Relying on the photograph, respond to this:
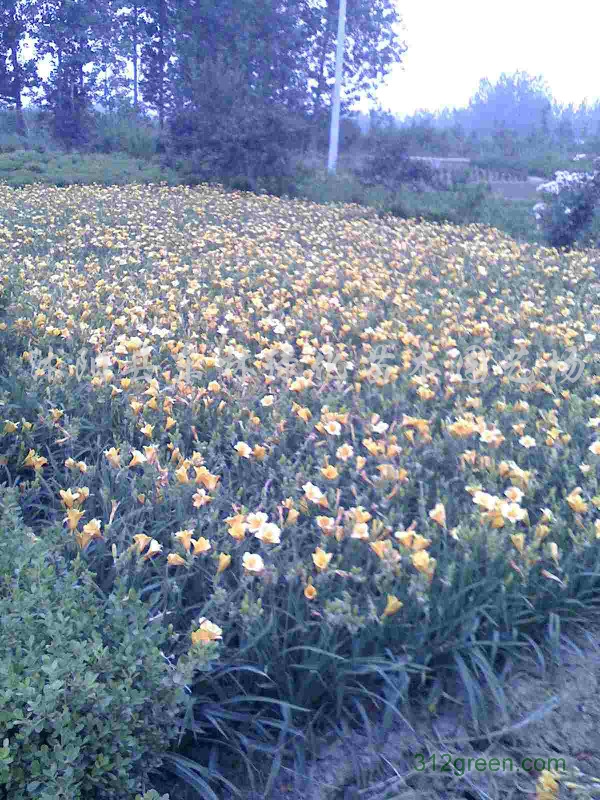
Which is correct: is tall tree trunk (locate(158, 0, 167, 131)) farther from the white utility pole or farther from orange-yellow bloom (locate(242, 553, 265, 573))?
orange-yellow bloom (locate(242, 553, 265, 573))

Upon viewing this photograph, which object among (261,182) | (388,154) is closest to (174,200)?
(261,182)

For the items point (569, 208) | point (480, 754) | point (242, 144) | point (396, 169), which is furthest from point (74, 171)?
point (480, 754)

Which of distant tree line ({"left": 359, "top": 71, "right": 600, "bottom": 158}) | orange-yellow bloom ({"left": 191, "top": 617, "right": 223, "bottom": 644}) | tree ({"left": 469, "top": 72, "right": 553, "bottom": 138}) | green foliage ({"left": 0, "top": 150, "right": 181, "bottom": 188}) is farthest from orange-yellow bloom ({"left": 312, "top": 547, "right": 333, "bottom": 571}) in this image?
tree ({"left": 469, "top": 72, "right": 553, "bottom": 138})

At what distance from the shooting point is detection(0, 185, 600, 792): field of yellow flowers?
2.33m

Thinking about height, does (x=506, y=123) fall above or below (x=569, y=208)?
above

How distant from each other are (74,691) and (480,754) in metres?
1.06

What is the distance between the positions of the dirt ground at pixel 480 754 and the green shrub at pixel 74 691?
1.46ft

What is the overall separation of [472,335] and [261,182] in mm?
9812

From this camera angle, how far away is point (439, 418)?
371 cm

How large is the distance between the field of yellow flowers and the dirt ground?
102mm

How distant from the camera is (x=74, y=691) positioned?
1705mm

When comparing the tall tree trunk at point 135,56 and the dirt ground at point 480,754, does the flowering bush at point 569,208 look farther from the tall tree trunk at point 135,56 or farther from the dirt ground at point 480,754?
the tall tree trunk at point 135,56

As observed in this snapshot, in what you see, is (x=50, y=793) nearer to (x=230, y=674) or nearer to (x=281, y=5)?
(x=230, y=674)

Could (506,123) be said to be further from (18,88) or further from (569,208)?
(569,208)
